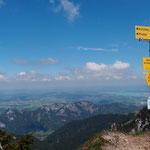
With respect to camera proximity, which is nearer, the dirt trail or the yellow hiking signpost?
the yellow hiking signpost

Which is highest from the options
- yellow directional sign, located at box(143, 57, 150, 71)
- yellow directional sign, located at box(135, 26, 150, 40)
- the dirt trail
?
yellow directional sign, located at box(135, 26, 150, 40)

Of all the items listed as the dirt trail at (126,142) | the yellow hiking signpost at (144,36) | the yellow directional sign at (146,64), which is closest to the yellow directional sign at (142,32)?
the yellow hiking signpost at (144,36)

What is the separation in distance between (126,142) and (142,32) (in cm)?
1955

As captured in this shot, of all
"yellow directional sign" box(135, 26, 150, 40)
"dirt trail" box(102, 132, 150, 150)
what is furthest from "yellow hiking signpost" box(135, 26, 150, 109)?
"dirt trail" box(102, 132, 150, 150)

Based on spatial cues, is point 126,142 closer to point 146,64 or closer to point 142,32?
point 146,64

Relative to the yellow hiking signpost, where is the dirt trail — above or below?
below

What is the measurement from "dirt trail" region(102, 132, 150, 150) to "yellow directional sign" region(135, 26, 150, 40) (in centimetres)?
1777

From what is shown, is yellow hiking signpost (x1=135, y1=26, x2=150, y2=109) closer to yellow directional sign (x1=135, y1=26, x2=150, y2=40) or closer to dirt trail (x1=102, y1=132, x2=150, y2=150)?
yellow directional sign (x1=135, y1=26, x2=150, y2=40)

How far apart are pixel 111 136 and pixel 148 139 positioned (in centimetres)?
689

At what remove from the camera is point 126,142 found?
87.5ft

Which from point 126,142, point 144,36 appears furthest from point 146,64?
point 126,142

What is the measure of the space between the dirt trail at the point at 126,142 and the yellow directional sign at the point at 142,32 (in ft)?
58.3

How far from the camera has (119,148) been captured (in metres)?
24.3

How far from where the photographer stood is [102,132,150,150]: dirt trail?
24.6m
